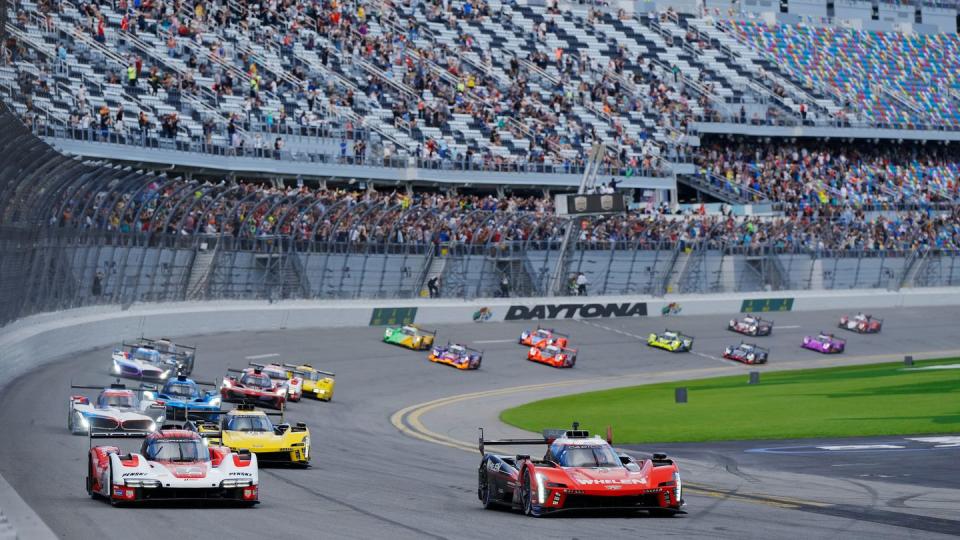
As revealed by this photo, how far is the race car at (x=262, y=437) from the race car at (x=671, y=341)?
3324 centimetres

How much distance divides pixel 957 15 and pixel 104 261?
287 ft

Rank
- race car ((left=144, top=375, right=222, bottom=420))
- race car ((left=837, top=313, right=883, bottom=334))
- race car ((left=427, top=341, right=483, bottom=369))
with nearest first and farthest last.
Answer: race car ((left=144, top=375, right=222, bottom=420)), race car ((left=427, top=341, right=483, bottom=369)), race car ((left=837, top=313, right=883, bottom=334))

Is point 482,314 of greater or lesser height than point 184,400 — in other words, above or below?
above

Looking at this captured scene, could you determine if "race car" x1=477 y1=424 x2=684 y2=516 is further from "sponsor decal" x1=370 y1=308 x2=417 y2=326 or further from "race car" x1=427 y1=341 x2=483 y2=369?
"sponsor decal" x1=370 y1=308 x2=417 y2=326

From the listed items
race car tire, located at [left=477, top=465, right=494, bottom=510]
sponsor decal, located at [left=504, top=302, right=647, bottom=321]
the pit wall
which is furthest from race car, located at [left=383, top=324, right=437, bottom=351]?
race car tire, located at [left=477, top=465, right=494, bottom=510]

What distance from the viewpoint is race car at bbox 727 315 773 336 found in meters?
59.8

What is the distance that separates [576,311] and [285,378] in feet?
77.8

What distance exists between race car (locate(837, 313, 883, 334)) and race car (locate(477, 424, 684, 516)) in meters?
47.5

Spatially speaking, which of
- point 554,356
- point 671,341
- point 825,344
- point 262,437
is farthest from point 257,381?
point 825,344

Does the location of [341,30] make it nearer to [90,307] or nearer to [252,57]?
[252,57]

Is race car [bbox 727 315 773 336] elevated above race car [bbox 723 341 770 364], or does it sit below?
above

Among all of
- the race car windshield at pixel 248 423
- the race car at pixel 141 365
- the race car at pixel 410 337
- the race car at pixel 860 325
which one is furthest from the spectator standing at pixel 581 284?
the race car windshield at pixel 248 423

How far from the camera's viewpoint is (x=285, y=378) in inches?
1430

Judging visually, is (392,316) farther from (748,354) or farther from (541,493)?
(541,493)
